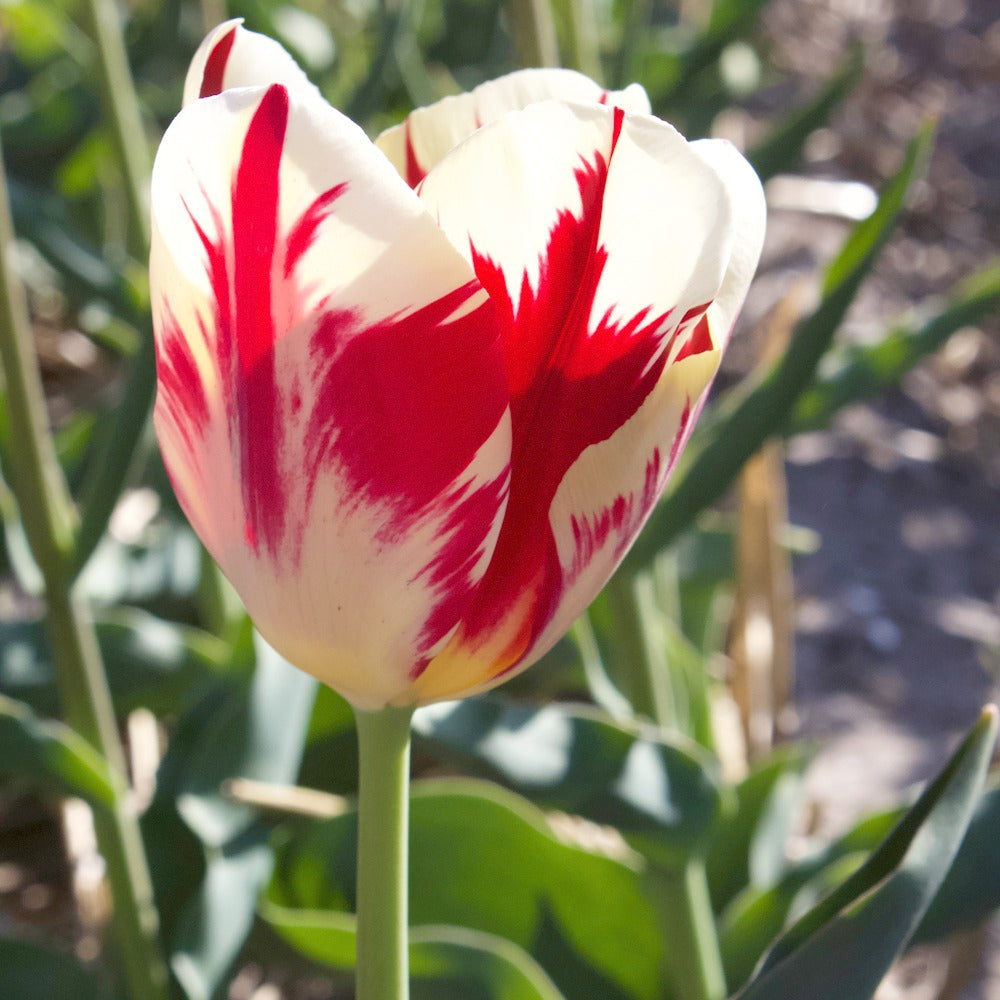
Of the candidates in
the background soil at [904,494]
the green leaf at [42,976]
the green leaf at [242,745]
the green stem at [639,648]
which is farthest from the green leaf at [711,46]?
the green leaf at [42,976]

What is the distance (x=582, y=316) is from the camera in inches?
8.8

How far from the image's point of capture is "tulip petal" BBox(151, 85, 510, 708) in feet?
0.67

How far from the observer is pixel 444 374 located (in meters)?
0.22

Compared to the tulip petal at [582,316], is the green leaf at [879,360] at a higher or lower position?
lower

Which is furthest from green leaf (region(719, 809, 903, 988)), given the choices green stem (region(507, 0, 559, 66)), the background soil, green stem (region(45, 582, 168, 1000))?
green stem (region(507, 0, 559, 66))

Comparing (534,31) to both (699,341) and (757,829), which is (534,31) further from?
(757,829)

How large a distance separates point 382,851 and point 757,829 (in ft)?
1.35

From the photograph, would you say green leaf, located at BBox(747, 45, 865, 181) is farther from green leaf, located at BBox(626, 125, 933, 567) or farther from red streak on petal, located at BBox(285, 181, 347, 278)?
red streak on petal, located at BBox(285, 181, 347, 278)

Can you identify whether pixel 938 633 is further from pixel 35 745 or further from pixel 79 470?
pixel 35 745

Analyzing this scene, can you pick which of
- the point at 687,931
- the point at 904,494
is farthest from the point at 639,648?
the point at 904,494

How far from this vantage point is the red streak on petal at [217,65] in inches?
9.6

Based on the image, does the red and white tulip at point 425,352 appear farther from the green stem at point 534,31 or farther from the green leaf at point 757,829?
the green leaf at point 757,829

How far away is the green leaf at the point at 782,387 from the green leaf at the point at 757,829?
0.19m

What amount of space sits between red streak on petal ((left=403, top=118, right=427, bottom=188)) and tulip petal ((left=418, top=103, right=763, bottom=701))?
6cm
